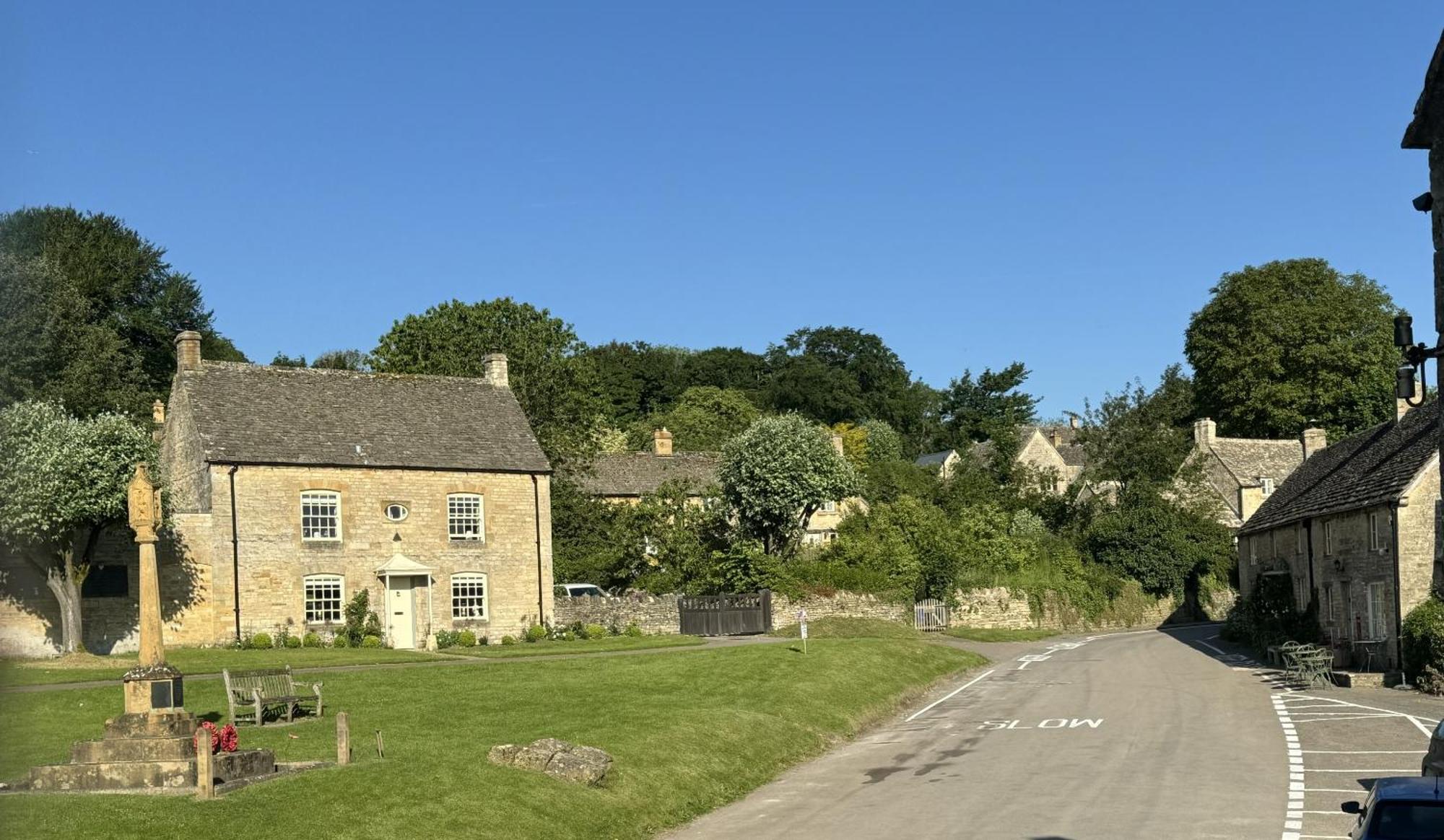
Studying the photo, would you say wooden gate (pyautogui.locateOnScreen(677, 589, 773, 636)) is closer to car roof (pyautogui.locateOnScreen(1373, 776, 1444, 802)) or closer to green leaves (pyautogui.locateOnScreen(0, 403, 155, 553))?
green leaves (pyautogui.locateOnScreen(0, 403, 155, 553))

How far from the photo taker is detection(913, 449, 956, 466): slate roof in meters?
109

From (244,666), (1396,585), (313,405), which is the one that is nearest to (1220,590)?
(1396,585)

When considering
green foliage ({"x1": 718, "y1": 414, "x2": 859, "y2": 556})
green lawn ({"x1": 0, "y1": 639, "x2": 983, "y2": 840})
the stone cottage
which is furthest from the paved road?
green foliage ({"x1": 718, "y1": 414, "x2": 859, "y2": 556})

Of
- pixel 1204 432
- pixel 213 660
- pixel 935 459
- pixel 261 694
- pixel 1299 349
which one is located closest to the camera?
pixel 261 694

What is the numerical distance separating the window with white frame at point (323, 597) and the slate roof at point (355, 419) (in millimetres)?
3826

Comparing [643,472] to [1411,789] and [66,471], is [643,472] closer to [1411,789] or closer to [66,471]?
[66,471]

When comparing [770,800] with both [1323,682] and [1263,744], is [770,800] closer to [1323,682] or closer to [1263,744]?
[1263,744]

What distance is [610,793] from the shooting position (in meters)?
22.0

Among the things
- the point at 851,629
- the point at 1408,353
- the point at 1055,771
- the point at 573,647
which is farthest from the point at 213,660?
the point at 1408,353

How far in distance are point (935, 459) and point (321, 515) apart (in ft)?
230

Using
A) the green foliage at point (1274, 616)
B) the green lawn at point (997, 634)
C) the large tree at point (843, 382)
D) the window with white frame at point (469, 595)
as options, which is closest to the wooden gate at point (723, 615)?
the window with white frame at point (469, 595)

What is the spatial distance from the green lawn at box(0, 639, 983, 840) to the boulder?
347mm

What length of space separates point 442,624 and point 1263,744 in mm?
30304

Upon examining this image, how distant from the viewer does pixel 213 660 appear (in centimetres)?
3869
